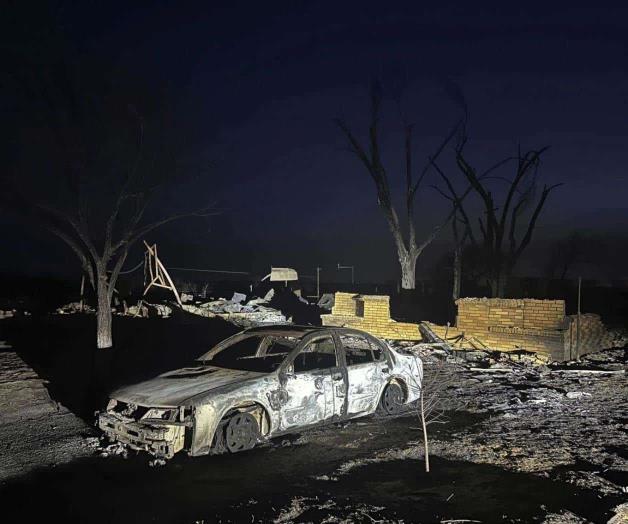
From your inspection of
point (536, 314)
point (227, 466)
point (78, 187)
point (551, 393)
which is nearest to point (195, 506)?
point (227, 466)

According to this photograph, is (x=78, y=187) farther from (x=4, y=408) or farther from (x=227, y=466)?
(x=227, y=466)

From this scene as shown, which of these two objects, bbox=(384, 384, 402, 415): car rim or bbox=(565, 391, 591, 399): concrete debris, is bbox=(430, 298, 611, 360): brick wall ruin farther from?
bbox=(384, 384, 402, 415): car rim

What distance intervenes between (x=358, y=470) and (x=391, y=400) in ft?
7.75

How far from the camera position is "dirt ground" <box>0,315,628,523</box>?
4684 millimetres

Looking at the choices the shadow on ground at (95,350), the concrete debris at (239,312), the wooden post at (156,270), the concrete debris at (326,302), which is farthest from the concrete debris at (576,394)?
the concrete debris at (326,302)

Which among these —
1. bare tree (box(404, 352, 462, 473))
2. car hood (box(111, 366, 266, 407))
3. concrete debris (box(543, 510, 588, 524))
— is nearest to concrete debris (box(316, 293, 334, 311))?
bare tree (box(404, 352, 462, 473))

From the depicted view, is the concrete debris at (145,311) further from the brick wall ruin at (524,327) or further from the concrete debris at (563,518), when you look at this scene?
the concrete debris at (563,518)

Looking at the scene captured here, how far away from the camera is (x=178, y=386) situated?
636cm

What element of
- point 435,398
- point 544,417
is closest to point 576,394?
point 544,417

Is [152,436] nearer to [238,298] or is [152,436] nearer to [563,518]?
[563,518]

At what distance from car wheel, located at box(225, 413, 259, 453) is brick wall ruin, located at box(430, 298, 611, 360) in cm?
944

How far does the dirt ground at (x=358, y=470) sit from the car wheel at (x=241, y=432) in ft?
0.40

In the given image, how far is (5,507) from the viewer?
4.86 m

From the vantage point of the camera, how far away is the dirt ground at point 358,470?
4.68 m
